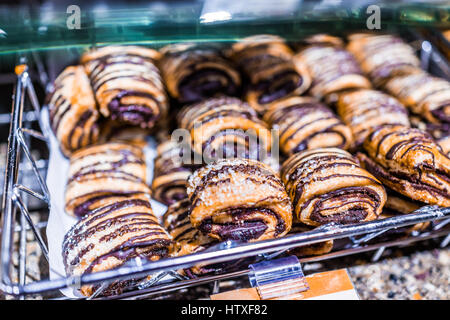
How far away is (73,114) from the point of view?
1.83m

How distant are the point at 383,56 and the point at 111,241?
1.76m

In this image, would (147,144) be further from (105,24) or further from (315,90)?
(315,90)

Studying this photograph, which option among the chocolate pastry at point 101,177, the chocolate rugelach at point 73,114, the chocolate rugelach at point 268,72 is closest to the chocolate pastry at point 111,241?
the chocolate pastry at point 101,177

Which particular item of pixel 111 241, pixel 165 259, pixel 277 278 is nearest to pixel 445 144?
pixel 277 278

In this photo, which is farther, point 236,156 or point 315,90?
point 315,90

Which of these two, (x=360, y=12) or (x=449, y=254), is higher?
(x=360, y=12)

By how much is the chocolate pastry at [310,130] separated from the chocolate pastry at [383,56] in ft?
1.87

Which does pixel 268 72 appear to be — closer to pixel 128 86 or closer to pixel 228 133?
pixel 228 133

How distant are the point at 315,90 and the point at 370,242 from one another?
833 mm

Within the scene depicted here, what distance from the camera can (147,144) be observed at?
2061 millimetres

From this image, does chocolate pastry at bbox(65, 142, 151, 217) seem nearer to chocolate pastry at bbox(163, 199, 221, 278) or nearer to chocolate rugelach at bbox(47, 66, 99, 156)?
chocolate rugelach at bbox(47, 66, 99, 156)

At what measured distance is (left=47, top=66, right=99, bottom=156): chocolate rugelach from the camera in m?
1.84
